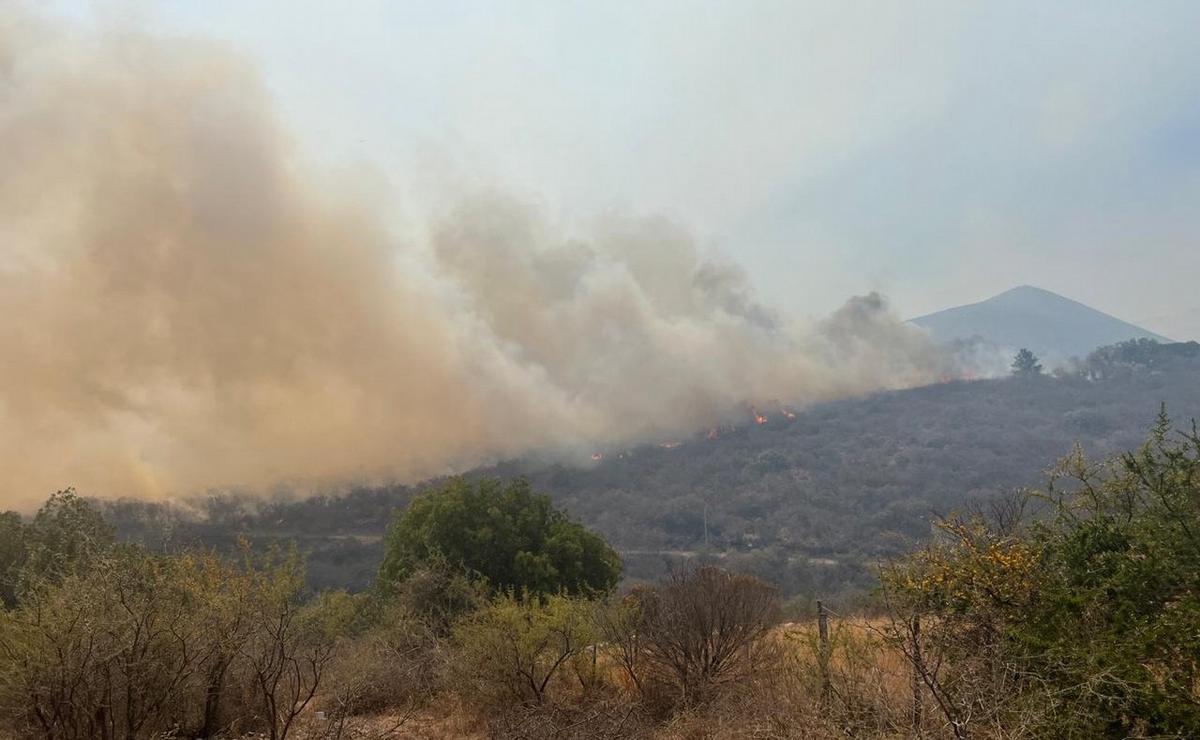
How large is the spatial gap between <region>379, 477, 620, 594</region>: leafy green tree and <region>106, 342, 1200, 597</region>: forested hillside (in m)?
39.3

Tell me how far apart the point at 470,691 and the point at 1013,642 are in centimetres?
1075

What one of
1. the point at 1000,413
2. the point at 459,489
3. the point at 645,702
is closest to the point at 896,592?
the point at 645,702

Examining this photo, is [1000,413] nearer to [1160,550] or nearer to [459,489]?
[459,489]

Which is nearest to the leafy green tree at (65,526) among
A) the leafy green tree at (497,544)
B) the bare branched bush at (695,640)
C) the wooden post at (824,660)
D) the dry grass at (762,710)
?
the leafy green tree at (497,544)

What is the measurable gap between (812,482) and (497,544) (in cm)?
12083

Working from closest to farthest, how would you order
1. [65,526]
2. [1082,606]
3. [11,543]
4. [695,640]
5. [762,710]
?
1. [1082,606]
2. [762,710]
3. [695,640]
4. [11,543]
5. [65,526]

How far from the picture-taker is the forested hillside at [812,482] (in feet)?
299

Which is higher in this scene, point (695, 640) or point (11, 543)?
point (11, 543)

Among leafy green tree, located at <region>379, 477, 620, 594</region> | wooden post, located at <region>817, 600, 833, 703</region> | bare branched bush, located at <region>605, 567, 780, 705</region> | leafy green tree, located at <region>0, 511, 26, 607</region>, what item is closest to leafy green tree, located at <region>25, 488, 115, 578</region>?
leafy green tree, located at <region>0, 511, 26, 607</region>

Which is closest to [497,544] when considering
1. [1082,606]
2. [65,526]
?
[65,526]

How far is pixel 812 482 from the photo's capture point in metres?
141

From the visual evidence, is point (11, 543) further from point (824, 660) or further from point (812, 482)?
point (812, 482)

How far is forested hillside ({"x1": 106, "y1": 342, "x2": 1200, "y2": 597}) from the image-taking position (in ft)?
299

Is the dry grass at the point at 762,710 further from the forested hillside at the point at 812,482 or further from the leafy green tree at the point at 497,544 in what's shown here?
the forested hillside at the point at 812,482
